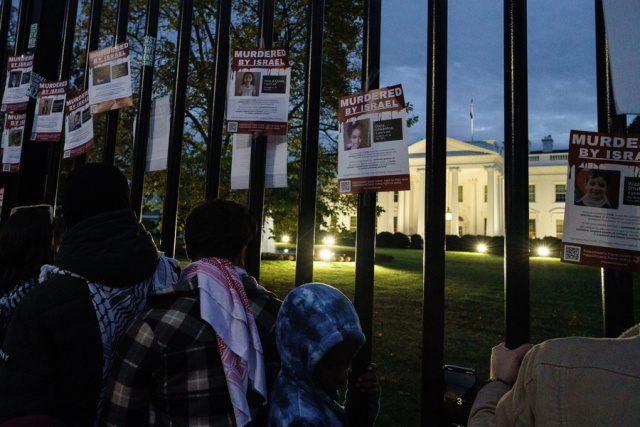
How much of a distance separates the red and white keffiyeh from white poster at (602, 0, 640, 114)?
1486 mm

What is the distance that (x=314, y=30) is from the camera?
2145mm

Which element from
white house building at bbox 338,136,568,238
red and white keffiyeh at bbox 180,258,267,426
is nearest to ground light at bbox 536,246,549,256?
white house building at bbox 338,136,568,238

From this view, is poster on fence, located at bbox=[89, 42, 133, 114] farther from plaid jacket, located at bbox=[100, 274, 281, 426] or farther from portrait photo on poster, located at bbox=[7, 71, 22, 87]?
plaid jacket, located at bbox=[100, 274, 281, 426]

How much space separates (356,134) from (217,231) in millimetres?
764

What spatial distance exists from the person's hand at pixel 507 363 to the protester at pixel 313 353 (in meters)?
0.49

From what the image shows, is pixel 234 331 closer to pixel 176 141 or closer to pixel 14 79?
pixel 176 141

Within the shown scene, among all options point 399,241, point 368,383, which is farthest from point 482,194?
point 368,383

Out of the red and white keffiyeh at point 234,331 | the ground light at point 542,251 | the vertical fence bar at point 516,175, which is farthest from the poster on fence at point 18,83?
the ground light at point 542,251

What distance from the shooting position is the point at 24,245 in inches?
87.3

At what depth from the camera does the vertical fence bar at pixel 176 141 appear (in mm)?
2426

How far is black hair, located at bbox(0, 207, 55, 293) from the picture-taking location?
2182 mm

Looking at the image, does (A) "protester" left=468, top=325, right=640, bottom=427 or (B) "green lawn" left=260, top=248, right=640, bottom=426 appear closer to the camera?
(A) "protester" left=468, top=325, right=640, bottom=427

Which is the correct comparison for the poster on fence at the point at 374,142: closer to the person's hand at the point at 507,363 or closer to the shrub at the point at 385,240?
the person's hand at the point at 507,363

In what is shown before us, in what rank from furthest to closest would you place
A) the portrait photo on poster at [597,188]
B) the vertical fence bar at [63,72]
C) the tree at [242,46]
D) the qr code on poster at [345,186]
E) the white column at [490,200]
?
the white column at [490,200] → the tree at [242,46] → the vertical fence bar at [63,72] → the qr code on poster at [345,186] → the portrait photo on poster at [597,188]
